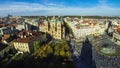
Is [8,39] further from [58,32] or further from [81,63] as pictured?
[81,63]

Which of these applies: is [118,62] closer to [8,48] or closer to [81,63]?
[81,63]

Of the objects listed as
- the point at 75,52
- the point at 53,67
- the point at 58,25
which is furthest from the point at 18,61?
the point at 58,25

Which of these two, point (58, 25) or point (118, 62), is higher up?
point (58, 25)

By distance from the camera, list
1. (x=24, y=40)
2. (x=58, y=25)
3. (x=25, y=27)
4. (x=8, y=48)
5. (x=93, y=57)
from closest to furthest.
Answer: (x=93, y=57) < (x=8, y=48) < (x=24, y=40) < (x=58, y=25) < (x=25, y=27)

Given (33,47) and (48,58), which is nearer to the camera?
(48,58)

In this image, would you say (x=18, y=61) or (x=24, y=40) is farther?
(x=24, y=40)

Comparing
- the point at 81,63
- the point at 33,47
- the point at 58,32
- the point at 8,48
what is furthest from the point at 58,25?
the point at 81,63

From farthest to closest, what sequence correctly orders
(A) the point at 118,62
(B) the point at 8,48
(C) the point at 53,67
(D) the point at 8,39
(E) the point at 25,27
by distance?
(E) the point at 25,27 < (D) the point at 8,39 < (B) the point at 8,48 < (A) the point at 118,62 < (C) the point at 53,67

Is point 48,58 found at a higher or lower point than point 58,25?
lower

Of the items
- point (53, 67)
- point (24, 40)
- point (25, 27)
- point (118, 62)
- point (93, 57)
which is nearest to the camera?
point (53, 67)
